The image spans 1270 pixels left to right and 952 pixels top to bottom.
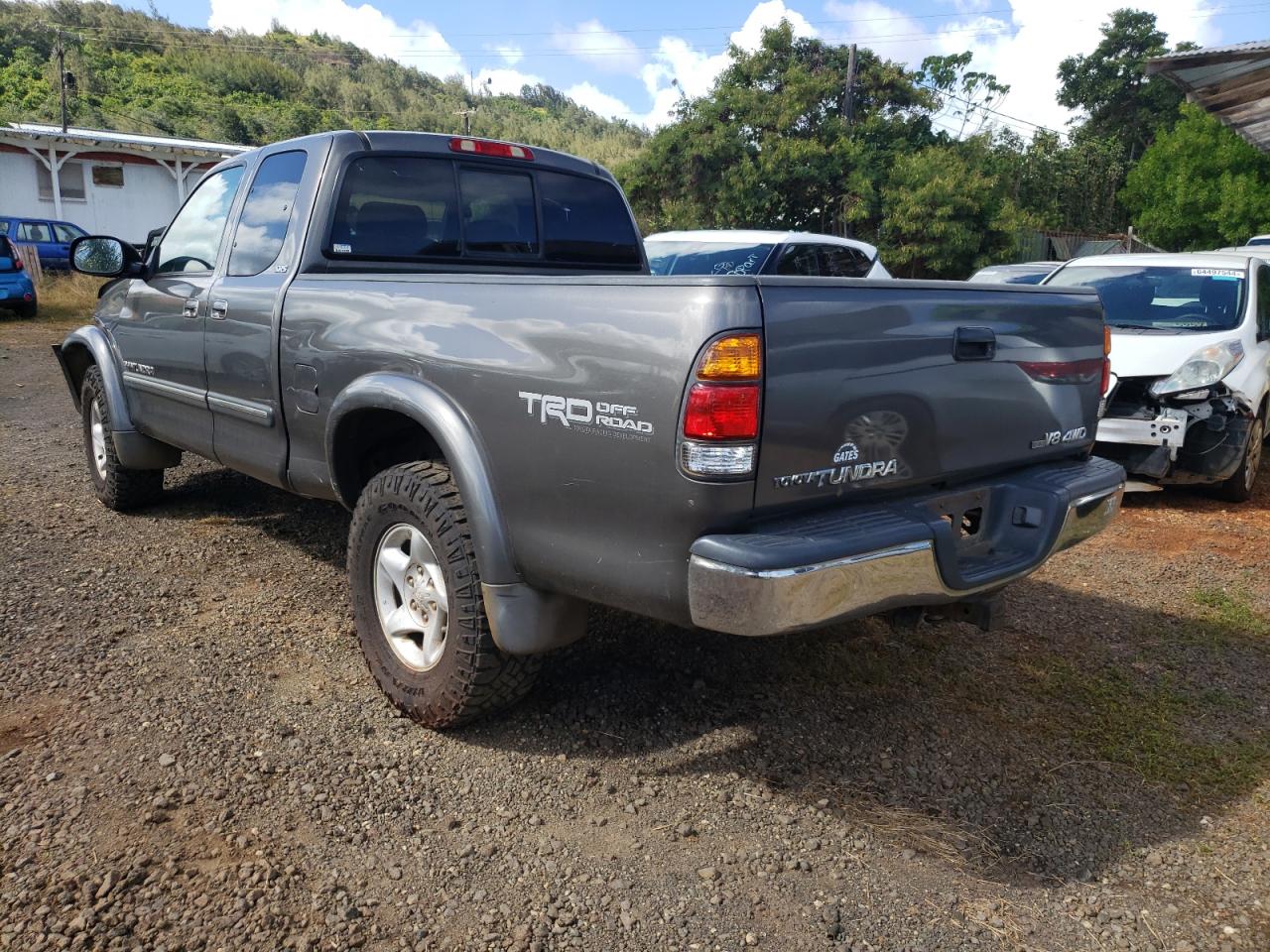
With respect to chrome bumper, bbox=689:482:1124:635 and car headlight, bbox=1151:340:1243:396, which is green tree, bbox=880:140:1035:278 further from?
chrome bumper, bbox=689:482:1124:635

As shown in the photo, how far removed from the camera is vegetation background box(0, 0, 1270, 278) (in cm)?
2102

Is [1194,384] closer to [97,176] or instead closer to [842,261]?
[842,261]

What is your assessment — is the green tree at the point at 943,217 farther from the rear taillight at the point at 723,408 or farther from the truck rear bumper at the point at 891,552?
the rear taillight at the point at 723,408

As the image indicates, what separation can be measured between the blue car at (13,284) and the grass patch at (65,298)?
53cm

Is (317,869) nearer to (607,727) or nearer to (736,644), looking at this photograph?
(607,727)

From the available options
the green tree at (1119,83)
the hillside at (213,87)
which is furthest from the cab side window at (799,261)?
the green tree at (1119,83)

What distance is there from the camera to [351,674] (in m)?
3.52

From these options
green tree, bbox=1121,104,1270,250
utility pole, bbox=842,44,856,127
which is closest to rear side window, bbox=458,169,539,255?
utility pole, bbox=842,44,856,127

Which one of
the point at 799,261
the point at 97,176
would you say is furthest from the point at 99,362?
the point at 97,176

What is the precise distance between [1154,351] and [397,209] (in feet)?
16.6

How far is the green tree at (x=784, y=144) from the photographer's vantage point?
21359mm

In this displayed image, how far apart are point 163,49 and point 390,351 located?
203ft

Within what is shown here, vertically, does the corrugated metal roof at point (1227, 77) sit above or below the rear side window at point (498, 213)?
above

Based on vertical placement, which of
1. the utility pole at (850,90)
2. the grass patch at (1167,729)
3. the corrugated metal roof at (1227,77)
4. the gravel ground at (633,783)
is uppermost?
the utility pole at (850,90)
